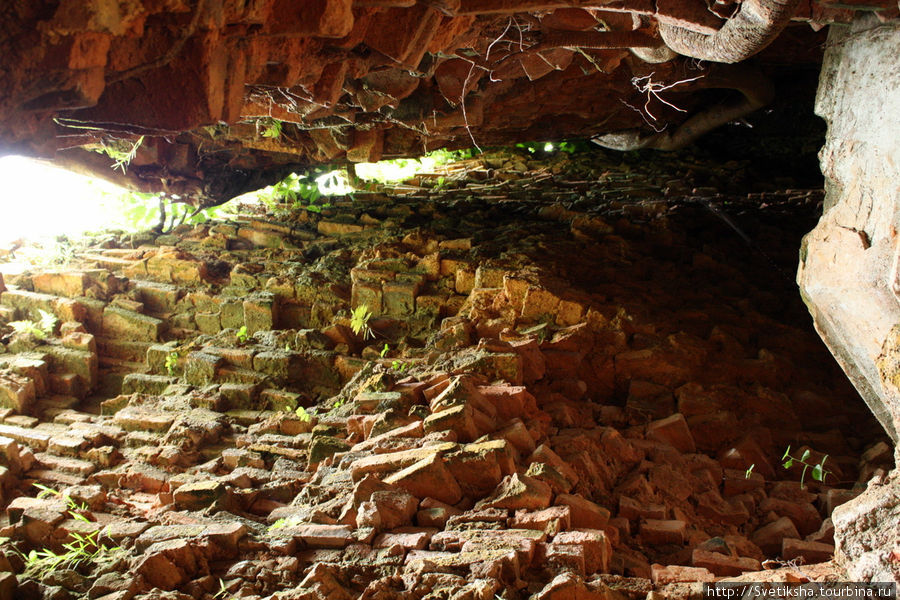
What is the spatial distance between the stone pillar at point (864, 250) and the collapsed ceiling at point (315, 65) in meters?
0.27

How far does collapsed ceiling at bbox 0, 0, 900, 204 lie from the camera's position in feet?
6.33

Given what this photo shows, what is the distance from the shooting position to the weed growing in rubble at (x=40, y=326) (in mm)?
5133

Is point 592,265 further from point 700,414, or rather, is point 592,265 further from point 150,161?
point 150,161

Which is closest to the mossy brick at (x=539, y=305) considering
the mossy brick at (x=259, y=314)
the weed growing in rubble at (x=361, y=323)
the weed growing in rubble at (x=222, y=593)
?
the weed growing in rubble at (x=361, y=323)

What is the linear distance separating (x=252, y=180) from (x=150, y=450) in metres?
3.56

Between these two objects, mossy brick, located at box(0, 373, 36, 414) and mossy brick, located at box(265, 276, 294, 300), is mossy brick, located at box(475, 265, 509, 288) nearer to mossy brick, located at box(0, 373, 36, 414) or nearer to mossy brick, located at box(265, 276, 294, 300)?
mossy brick, located at box(265, 276, 294, 300)

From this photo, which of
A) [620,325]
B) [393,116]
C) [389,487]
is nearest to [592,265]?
[620,325]

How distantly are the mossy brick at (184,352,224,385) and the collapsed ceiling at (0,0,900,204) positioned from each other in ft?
5.25

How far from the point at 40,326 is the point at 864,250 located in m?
5.52

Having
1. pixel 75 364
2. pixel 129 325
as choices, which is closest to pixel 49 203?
pixel 129 325

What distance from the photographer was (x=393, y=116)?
16.5 feet

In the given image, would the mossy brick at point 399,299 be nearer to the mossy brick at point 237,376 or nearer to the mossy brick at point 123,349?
the mossy brick at point 237,376

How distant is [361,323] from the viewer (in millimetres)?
5258

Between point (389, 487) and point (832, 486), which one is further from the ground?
point (389, 487)
